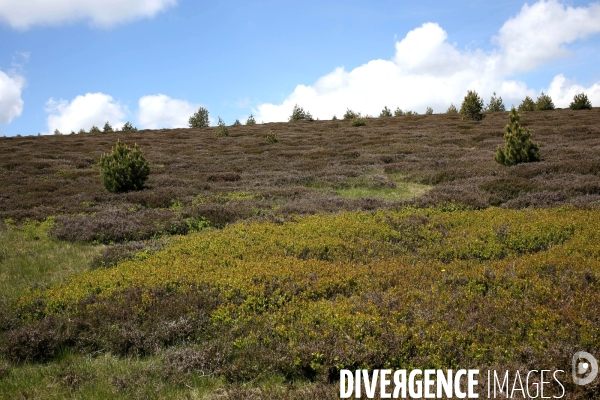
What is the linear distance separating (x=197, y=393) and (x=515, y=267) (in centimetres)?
584

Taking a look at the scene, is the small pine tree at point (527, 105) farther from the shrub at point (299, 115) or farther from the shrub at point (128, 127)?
the shrub at point (128, 127)

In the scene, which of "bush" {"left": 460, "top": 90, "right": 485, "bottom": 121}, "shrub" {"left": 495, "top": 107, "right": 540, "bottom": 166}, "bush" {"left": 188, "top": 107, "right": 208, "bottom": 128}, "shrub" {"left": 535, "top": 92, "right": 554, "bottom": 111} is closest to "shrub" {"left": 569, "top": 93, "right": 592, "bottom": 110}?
"shrub" {"left": 535, "top": 92, "right": 554, "bottom": 111}

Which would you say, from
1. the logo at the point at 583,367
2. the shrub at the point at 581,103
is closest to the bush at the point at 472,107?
the shrub at the point at 581,103

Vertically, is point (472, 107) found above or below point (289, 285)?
above

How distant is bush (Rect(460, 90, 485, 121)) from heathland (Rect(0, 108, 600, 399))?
85.8 feet

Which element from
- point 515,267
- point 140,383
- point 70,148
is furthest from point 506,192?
point 70,148

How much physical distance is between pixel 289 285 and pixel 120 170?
13934mm

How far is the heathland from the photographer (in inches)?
193

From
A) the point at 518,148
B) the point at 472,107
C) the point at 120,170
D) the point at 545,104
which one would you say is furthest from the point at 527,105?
the point at 120,170

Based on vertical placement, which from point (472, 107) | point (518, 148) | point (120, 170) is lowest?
point (120, 170)

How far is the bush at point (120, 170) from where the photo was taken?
59.1 feet

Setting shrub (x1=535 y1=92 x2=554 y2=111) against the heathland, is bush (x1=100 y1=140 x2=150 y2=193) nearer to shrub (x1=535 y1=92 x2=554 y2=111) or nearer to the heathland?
the heathland

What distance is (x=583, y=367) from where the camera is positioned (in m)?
4.30

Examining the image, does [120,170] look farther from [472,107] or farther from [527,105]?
[527,105]
